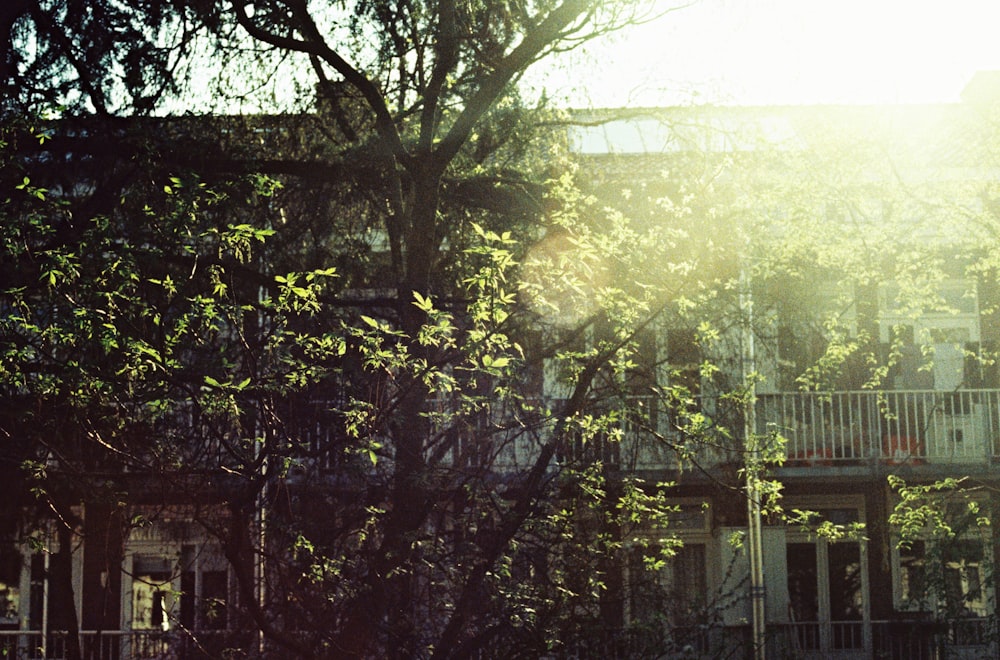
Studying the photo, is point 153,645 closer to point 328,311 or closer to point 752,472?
point 328,311

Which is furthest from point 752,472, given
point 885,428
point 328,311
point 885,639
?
point 885,428

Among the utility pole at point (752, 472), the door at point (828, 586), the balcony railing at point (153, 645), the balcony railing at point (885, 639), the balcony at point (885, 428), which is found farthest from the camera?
the door at point (828, 586)

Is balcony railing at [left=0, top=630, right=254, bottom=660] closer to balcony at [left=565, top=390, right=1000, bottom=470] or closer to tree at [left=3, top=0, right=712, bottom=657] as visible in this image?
tree at [left=3, top=0, right=712, bottom=657]

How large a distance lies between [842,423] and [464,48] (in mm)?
9698

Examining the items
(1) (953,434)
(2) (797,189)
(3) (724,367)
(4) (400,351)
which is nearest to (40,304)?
(4) (400,351)

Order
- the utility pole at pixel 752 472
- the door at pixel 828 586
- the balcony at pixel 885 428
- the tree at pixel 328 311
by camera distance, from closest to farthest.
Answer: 1. the tree at pixel 328 311
2. the utility pole at pixel 752 472
3. the balcony at pixel 885 428
4. the door at pixel 828 586

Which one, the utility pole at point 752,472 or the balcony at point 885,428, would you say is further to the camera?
the balcony at point 885,428

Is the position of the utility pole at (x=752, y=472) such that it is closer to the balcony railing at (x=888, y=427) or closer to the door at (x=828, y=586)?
the balcony railing at (x=888, y=427)

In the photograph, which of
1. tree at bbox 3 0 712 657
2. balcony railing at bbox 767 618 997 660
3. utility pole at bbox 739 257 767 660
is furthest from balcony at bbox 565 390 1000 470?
tree at bbox 3 0 712 657

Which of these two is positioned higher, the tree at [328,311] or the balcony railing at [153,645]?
the tree at [328,311]

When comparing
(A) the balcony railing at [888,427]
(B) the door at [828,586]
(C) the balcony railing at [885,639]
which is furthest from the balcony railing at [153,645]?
(B) the door at [828,586]

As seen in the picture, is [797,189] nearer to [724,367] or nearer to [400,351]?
→ [724,367]

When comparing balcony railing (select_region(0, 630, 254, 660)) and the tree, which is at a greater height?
the tree

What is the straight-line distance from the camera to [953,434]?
2089 cm
